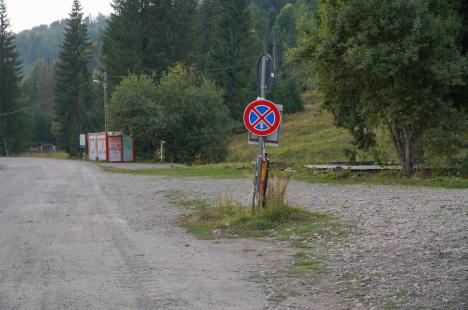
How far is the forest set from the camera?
2022 centimetres

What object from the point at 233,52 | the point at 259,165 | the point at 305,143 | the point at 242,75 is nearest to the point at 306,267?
the point at 259,165

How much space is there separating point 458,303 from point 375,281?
129 centimetres

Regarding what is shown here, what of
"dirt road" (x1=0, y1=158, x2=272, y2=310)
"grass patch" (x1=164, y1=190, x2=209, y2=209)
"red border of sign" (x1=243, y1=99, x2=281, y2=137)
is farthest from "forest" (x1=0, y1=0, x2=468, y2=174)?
"dirt road" (x1=0, y1=158, x2=272, y2=310)

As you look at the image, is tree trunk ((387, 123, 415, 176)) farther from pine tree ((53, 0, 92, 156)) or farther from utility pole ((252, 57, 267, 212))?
pine tree ((53, 0, 92, 156))

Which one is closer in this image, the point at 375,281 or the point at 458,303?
the point at 458,303

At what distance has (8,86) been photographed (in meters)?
84.2

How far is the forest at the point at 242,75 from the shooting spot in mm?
20219

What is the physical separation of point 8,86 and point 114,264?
268 feet

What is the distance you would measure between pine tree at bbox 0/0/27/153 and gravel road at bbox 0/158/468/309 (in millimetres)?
73974

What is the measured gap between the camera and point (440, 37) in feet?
65.4

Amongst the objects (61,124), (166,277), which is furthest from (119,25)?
(166,277)

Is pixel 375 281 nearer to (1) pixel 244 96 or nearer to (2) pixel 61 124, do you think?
(1) pixel 244 96

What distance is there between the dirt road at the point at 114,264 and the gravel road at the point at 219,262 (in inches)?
0.6

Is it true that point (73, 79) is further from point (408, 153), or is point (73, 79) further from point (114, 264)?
point (114, 264)
